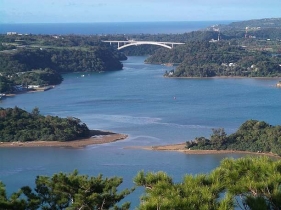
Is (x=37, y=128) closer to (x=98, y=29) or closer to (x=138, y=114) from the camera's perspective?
(x=138, y=114)

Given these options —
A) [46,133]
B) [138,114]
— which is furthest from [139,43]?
[46,133]

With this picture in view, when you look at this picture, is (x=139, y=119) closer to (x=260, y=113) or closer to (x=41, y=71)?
(x=260, y=113)

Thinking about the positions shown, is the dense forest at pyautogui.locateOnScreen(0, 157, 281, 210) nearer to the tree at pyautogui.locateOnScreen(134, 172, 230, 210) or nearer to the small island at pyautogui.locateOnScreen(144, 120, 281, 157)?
the tree at pyautogui.locateOnScreen(134, 172, 230, 210)

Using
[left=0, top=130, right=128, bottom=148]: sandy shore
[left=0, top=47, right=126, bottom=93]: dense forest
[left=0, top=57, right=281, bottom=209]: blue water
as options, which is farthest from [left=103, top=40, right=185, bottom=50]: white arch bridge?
[left=0, top=130, right=128, bottom=148]: sandy shore

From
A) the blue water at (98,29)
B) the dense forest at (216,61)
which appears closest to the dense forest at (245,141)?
the dense forest at (216,61)

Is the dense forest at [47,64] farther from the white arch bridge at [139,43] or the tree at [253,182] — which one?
the tree at [253,182]
